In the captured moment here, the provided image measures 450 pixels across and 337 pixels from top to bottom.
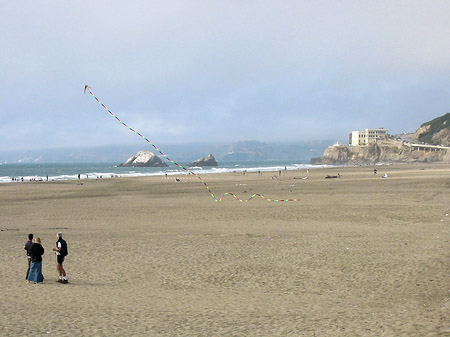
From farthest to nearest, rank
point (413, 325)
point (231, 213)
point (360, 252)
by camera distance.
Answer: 1. point (231, 213)
2. point (360, 252)
3. point (413, 325)

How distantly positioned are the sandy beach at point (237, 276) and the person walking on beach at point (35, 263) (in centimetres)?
26

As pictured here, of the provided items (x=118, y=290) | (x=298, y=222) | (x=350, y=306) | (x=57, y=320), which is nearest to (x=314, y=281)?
(x=350, y=306)

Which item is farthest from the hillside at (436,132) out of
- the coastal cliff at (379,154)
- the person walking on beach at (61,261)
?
the person walking on beach at (61,261)

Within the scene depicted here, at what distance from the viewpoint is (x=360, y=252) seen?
12992mm

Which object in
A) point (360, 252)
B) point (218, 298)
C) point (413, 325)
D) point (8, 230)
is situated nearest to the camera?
point (413, 325)

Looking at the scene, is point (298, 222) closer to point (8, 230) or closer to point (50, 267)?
point (50, 267)

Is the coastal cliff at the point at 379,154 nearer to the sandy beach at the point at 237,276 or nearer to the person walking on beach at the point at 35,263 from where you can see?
the sandy beach at the point at 237,276

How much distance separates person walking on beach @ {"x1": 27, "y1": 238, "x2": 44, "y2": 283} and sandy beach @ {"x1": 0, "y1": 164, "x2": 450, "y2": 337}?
255 millimetres

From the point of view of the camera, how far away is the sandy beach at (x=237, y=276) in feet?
24.9

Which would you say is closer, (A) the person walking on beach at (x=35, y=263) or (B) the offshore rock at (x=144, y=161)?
(A) the person walking on beach at (x=35, y=263)

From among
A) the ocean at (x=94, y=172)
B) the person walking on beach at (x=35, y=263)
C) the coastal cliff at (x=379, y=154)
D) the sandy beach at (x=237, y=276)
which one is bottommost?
the sandy beach at (x=237, y=276)

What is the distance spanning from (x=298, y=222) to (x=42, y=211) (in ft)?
47.2

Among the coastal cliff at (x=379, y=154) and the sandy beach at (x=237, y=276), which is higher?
the coastal cliff at (x=379, y=154)

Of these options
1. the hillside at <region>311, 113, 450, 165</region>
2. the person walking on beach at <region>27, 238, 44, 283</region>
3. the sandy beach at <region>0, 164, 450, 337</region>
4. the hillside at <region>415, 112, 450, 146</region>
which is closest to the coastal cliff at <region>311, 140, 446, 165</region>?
the hillside at <region>311, 113, 450, 165</region>
